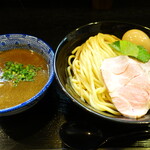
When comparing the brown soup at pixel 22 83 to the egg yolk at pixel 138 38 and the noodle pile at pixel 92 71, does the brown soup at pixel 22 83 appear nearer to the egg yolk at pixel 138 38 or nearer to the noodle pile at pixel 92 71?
the noodle pile at pixel 92 71

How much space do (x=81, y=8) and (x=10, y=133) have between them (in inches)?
83.8

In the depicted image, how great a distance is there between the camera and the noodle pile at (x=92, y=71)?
141cm

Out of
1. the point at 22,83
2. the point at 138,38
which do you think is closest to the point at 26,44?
the point at 22,83

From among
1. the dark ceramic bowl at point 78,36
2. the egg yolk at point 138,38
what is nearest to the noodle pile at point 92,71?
the dark ceramic bowl at point 78,36

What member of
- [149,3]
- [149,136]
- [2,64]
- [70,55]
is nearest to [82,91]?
[70,55]

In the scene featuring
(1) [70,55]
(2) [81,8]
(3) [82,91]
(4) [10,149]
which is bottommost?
(4) [10,149]

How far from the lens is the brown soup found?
4.59 ft

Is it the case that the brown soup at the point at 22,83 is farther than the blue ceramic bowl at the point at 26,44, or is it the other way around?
the blue ceramic bowl at the point at 26,44

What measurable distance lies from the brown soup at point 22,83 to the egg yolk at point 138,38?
82 cm

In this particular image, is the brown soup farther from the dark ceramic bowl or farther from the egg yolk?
the egg yolk

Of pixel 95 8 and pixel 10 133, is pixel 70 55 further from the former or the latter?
pixel 95 8

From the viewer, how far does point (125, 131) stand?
1.36 metres

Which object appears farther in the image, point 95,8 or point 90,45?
point 95,8

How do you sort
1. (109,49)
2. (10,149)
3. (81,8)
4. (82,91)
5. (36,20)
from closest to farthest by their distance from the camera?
(10,149), (82,91), (109,49), (36,20), (81,8)
